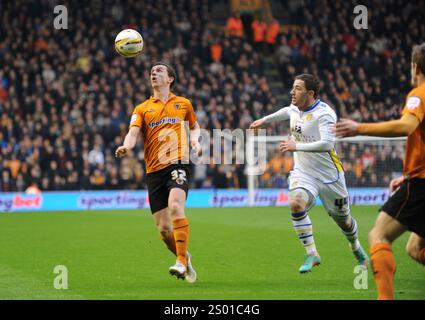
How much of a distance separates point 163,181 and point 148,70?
18559mm

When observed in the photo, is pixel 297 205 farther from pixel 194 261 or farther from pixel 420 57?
pixel 420 57

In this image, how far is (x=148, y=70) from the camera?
2770 centimetres

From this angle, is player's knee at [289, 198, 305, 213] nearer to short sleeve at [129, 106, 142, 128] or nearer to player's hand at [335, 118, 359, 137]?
short sleeve at [129, 106, 142, 128]

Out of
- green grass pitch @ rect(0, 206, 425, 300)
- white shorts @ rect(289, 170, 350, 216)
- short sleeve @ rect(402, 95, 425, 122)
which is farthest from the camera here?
white shorts @ rect(289, 170, 350, 216)

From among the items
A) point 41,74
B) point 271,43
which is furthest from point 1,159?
point 271,43

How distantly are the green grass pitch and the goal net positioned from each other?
6.10m

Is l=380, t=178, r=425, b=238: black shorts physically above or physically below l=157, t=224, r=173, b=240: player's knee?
above

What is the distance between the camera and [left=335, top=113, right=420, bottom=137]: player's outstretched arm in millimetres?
6213

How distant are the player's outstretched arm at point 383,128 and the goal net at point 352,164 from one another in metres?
19.1

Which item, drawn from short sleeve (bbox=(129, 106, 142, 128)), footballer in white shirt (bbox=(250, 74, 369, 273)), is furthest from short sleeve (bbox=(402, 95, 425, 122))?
short sleeve (bbox=(129, 106, 142, 128))

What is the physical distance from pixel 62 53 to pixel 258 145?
7875 mm

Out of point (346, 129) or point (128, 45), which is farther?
point (128, 45)
